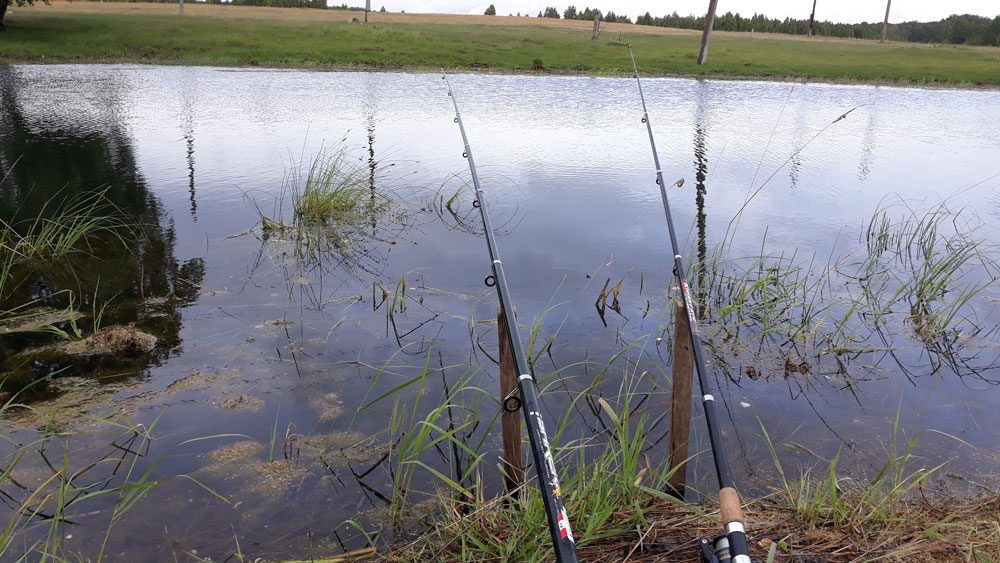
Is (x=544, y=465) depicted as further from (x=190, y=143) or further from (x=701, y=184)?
(x=190, y=143)

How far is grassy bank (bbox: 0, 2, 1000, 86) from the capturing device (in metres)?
26.3

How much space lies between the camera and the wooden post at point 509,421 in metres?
2.98

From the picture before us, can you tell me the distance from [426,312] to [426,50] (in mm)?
28024

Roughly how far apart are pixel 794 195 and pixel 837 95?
12.6 m

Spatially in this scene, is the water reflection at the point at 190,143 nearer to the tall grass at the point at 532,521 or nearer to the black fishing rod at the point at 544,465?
the tall grass at the point at 532,521

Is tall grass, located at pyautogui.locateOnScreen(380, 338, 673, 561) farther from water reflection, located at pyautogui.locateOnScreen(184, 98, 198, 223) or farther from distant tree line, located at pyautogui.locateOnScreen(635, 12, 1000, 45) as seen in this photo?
distant tree line, located at pyautogui.locateOnScreen(635, 12, 1000, 45)

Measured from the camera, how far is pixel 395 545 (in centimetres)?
294

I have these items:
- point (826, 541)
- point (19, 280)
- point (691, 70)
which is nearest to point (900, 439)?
point (826, 541)

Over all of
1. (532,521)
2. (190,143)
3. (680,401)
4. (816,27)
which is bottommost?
(532,521)

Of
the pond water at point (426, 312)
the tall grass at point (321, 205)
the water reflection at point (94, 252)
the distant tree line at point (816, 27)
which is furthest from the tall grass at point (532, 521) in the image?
the distant tree line at point (816, 27)

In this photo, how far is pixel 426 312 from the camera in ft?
17.9

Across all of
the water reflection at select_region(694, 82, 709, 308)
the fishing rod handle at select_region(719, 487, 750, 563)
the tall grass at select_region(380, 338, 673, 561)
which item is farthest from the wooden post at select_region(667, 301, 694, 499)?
the water reflection at select_region(694, 82, 709, 308)

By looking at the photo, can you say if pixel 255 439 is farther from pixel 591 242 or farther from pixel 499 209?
pixel 499 209

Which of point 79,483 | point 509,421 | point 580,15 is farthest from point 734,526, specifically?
point 580,15
